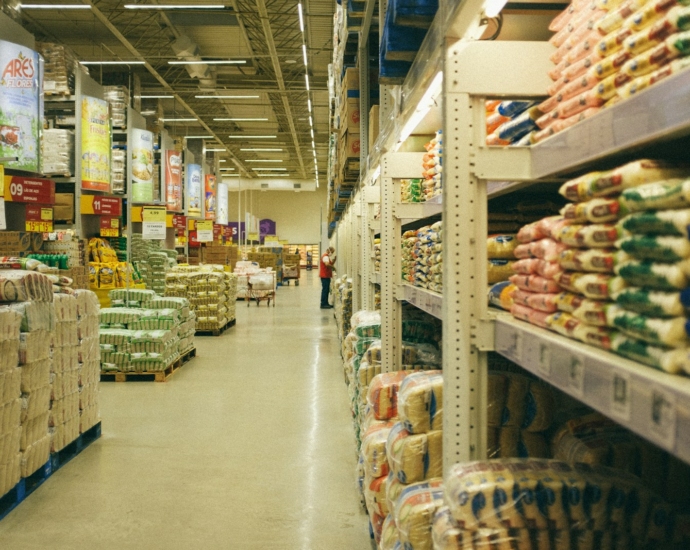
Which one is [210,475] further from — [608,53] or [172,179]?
[172,179]

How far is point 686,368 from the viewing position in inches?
44.9

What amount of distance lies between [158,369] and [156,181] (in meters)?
10.4

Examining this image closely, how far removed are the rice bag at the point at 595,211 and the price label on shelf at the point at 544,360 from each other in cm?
32

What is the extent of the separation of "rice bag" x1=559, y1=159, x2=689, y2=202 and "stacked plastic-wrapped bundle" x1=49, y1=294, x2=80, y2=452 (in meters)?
4.46

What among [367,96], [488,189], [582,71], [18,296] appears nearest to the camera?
[582,71]

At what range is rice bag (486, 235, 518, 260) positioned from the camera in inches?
102

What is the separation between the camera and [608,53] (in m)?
1.71

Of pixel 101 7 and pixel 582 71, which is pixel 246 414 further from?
pixel 101 7

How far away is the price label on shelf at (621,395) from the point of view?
1.22 m

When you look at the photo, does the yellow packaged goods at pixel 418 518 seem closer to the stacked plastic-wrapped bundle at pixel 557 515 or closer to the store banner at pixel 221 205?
the stacked plastic-wrapped bundle at pixel 557 515

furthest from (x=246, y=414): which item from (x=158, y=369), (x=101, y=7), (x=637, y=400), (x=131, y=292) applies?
(x=101, y=7)

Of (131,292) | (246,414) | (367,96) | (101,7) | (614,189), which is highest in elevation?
(101,7)

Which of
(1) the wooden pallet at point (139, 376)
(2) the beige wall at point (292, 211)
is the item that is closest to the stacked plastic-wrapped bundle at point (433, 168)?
(1) the wooden pallet at point (139, 376)

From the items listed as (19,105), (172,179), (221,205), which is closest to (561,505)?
(19,105)
